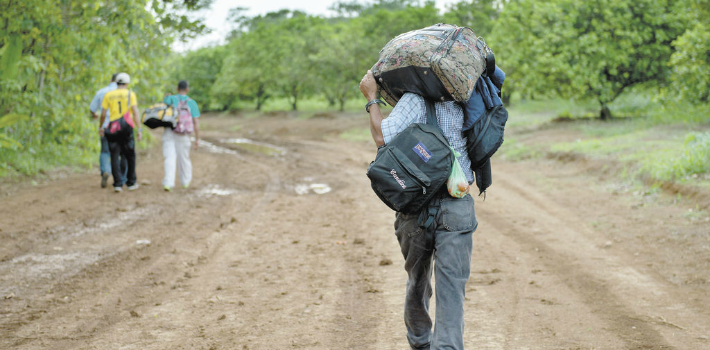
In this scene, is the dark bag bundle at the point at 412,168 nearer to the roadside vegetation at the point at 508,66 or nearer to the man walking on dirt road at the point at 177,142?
the roadside vegetation at the point at 508,66

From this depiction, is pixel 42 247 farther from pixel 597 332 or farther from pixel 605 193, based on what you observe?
pixel 605 193

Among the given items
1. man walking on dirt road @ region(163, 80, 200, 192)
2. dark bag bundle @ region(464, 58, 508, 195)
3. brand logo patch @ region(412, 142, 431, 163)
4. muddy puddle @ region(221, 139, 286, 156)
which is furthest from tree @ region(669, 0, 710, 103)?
brand logo patch @ region(412, 142, 431, 163)

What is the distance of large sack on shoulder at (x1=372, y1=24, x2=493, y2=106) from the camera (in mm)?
3020

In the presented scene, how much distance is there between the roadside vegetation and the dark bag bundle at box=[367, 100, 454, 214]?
1.61 m

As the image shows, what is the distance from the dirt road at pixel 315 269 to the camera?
4.34 m

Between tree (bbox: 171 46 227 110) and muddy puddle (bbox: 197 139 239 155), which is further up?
tree (bbox: 171 46 227 110)

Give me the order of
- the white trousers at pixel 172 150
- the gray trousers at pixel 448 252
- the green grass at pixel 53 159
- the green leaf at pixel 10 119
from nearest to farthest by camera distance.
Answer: the green leaf at pixel 10 119, the gray trousers at pixel 448 252, the white trousers at pixel 172 150, the green grass at pixel 53 159

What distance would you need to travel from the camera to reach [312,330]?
4379mm

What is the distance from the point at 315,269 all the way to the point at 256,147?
13.9 meters

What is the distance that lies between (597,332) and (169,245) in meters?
4.62

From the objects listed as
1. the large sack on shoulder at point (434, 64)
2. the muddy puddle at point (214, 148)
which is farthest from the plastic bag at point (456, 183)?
the muddy puddle at point (214, 148)

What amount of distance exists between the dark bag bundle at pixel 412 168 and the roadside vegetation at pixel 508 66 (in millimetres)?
1610

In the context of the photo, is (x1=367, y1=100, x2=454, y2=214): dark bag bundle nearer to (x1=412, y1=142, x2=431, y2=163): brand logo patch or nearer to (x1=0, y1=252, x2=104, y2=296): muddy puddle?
(x1=412, y1=142, x2=431, y2=163): brand logo patch

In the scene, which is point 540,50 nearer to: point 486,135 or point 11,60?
point 486,135
